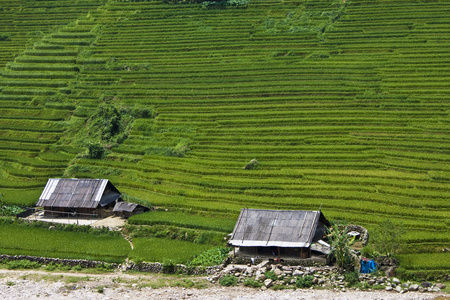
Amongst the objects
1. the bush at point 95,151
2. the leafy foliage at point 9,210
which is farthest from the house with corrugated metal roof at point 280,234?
the bush at point 95,151

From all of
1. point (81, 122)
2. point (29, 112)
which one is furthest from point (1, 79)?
point (81, 122)

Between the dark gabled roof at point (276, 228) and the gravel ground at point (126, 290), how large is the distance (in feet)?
12.2

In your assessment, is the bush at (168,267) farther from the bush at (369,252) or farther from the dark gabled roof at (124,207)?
the bush at (369,252)

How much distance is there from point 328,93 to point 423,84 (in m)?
9.26

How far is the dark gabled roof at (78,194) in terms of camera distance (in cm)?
4466

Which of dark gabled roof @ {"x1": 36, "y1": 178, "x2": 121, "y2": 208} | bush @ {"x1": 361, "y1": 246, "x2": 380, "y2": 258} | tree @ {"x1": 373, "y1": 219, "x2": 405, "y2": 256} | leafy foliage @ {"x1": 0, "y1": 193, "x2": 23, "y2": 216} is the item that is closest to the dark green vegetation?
leafy foliage @ {"x1": 0, "y1": 193, "x2": 23, "y2": 216}

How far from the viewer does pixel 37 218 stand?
45.4 m

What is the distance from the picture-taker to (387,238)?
3456 centimetres

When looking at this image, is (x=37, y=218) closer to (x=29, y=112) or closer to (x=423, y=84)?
(x=29, y=112)

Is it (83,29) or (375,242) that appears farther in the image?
(83,29)

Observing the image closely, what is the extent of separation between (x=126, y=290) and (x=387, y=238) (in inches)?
600

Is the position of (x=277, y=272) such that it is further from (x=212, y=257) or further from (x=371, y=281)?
(x=371, y=281)

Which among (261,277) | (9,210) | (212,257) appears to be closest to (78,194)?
(9,210)

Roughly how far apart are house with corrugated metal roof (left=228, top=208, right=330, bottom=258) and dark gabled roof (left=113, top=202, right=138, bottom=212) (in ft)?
31.9
